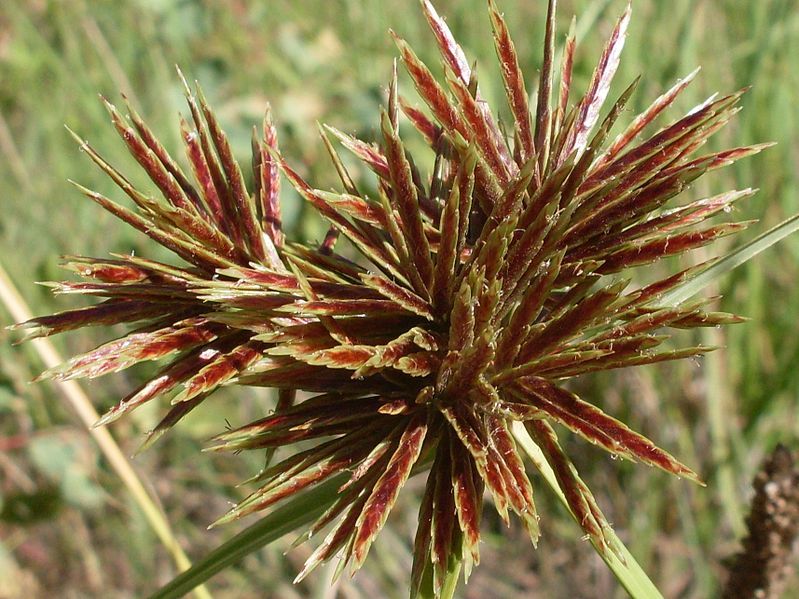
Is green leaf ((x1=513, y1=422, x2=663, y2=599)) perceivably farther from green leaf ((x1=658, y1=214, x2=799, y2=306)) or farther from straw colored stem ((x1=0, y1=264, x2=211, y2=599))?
straw colored stem ((x1=0, y1=264, x2=211, y2=599))

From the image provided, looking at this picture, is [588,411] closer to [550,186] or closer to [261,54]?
[550,186]

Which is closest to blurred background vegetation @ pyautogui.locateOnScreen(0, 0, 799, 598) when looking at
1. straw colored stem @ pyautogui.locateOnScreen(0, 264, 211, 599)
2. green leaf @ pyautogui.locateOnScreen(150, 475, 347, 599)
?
straw colored stem @ pyautogui.locateOnScreen(0, 264, 211, 599)

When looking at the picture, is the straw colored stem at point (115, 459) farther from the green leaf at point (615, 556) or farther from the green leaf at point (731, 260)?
the green leaf at point (731, 260)

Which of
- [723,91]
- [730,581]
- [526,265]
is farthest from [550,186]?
[723,91]

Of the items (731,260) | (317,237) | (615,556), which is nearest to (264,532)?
(615,556)

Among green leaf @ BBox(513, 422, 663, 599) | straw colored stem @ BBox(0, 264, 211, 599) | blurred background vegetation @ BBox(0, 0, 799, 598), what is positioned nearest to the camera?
green leaf @ BBox(513, 422, 663, 599)

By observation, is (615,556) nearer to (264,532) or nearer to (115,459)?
(264,532)
